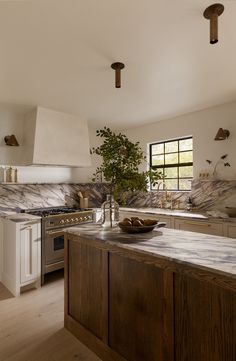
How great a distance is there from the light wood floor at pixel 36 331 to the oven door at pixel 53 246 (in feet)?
1.42

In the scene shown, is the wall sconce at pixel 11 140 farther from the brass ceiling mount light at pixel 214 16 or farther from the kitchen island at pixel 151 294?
the brass ceiling mount light at pixel 214 16

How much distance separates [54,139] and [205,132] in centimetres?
239

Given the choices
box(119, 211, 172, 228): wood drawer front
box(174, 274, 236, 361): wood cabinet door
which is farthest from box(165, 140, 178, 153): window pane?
box(174, 274, 236, 361): wood cabinet door

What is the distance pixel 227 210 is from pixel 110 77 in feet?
7.64

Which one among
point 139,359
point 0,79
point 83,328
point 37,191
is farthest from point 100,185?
point 139,359

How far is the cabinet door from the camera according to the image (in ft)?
9.06

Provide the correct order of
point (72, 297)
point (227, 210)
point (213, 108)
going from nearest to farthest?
point (72, 297)
point (227, 210)
point (213, 108)

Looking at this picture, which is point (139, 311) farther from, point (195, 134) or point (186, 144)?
point (186, 144)

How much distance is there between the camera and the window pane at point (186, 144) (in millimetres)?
4016

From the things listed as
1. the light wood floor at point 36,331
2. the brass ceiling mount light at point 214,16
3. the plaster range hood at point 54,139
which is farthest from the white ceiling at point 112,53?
the light wood floor at point 36,331

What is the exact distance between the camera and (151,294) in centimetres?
137

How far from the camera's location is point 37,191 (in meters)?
3.81

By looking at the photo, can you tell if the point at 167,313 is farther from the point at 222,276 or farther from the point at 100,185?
the point at 100,185

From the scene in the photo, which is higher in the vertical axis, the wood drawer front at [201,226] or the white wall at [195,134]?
the white wall at [195,134]
